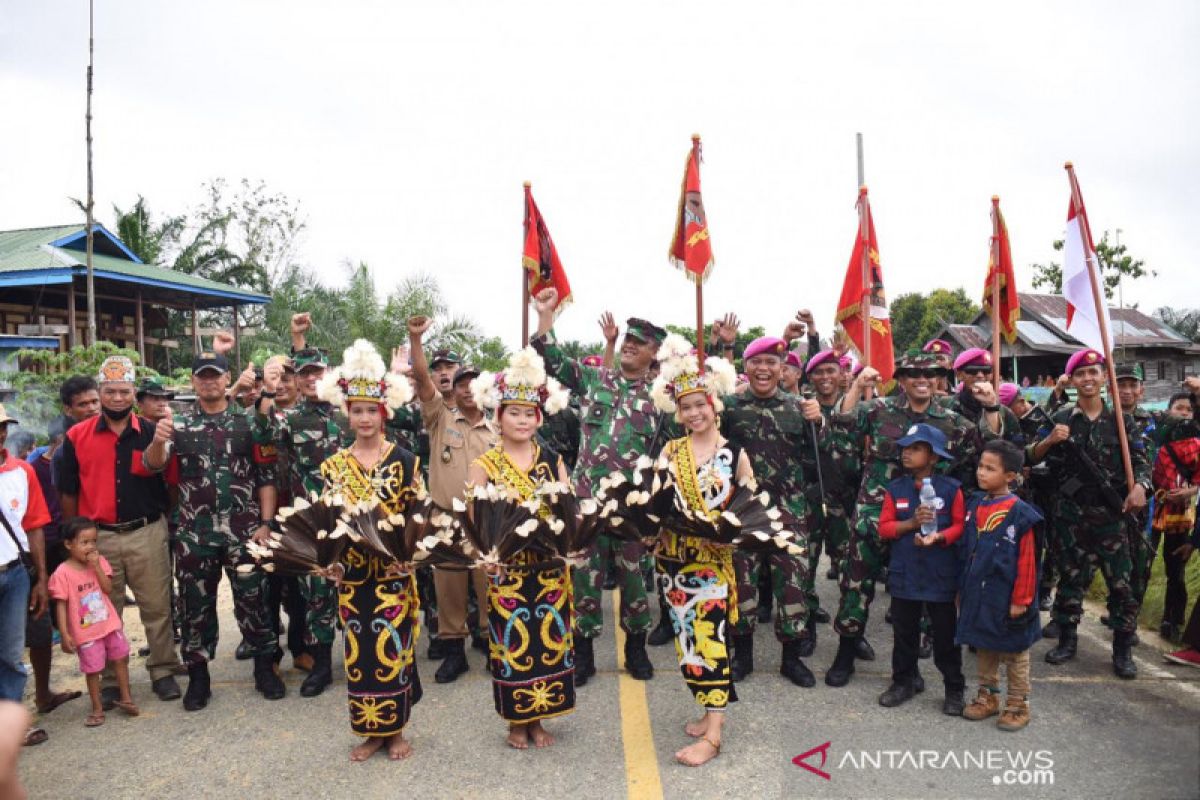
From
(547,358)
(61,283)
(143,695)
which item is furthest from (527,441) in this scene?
(61,283)

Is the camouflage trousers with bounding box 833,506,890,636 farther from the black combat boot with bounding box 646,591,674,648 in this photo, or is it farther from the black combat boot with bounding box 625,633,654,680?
the black combat boot with bounding box 646,591,674,648

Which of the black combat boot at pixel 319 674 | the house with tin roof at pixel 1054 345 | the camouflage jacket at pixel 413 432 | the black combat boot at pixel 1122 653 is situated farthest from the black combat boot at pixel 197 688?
the house with tin roof at pixel 1054 345

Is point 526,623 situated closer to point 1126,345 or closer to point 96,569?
point 96,569

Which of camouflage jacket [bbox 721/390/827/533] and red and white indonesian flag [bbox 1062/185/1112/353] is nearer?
camouflage jacket [bbox 721/390/827/533]

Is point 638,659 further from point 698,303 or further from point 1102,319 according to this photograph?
point 1102,319

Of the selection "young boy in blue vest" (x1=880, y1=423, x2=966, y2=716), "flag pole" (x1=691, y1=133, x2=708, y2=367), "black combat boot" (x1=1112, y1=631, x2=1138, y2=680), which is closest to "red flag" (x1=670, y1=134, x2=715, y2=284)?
"flag pole" (x1=691, y1=133, x2=708, y2=367)

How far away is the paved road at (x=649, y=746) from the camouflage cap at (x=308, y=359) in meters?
2.22

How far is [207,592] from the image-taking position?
5.22m

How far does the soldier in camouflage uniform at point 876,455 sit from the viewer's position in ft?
16.9

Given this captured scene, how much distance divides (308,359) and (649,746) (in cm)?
366

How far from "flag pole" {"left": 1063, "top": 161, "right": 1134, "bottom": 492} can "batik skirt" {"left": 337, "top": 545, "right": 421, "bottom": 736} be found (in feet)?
15.4

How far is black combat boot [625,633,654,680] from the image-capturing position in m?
5.28

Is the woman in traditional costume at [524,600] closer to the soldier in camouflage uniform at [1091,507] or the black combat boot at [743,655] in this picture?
the black combat boot at [743,655]

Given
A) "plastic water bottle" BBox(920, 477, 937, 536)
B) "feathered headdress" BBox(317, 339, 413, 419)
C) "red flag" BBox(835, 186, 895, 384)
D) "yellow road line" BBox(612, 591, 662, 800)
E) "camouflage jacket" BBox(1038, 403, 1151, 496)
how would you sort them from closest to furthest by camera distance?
"yellow road line" BBox(612, 591, 662, 800) < "feathered headdress" BBox(317, 339, 413, 419) < "plastic water bottle" BBox(920, 477, 937, 536) < "camouflage jacket" BBox(1038, 403, 1151, 496) < "red flag" BBox(835, 186, 895, 384)
